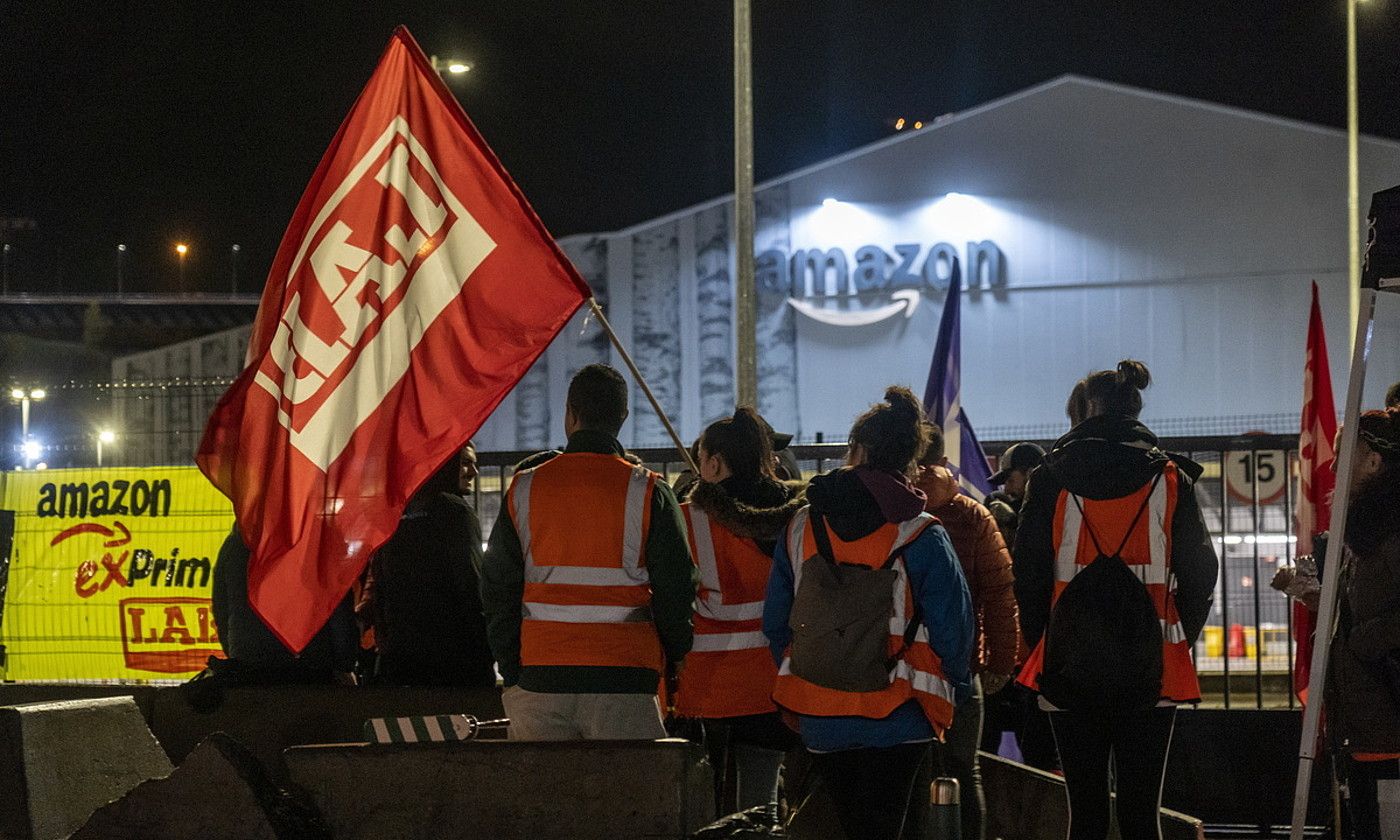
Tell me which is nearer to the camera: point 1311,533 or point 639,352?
point 1311,533

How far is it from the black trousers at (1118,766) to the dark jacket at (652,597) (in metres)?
1.37

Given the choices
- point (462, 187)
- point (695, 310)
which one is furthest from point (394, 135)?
point (695, 310)

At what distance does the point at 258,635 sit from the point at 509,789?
8.02 ft

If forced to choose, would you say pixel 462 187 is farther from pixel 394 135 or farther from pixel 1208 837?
pixel 1208 837

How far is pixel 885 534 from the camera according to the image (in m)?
5.02

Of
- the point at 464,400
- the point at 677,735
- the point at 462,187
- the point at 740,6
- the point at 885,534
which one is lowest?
the point at 677,735

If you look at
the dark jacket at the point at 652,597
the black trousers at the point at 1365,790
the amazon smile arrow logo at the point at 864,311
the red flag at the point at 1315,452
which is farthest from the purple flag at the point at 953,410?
the amazon smile arrow logo at the point at 864,311

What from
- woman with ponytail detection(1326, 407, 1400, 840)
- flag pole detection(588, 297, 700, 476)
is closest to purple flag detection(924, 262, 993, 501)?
flag pole detection(588, 297, 700, 476)

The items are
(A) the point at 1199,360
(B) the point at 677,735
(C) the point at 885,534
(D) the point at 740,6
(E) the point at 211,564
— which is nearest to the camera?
(C) the point at 885,534

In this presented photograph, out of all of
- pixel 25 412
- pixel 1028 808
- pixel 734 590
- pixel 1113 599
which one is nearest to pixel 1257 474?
pixel 1028 808

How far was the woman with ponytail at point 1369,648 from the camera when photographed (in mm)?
5246

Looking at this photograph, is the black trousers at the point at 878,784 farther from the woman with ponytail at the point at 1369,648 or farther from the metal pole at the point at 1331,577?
the woman with ponytail at the point at 1369,648

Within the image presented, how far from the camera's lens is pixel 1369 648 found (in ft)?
17.3

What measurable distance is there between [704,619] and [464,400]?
47.9 inches
